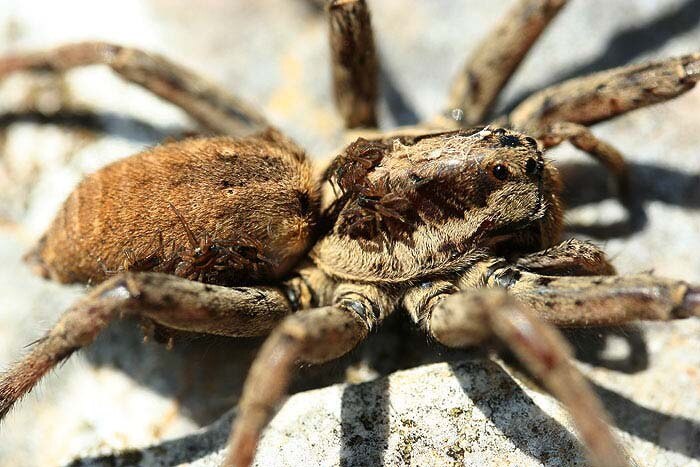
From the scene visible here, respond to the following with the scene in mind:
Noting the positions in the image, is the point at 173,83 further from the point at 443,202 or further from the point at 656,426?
the point at 656,426

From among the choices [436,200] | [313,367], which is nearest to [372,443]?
[313,367]

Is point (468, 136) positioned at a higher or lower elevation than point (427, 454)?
higher

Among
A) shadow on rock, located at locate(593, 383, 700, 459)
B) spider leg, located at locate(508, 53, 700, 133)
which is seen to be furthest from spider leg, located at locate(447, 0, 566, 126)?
shadow on rock, located at locate(593, 383, 700, 459)

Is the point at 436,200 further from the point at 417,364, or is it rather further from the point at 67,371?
the point at 67,371

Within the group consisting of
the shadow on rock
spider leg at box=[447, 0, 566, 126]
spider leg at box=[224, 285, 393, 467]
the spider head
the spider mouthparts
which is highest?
spider leg at box=[447, 0, 566, 126]

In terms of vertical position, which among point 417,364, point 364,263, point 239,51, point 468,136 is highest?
point 239,51

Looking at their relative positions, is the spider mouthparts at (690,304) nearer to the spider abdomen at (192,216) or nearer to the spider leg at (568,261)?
the spider leg at (568,261)

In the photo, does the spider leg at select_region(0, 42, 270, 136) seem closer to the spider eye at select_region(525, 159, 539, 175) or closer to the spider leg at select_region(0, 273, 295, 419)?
the spider leg at select_region(0, 273, 295, 419)
